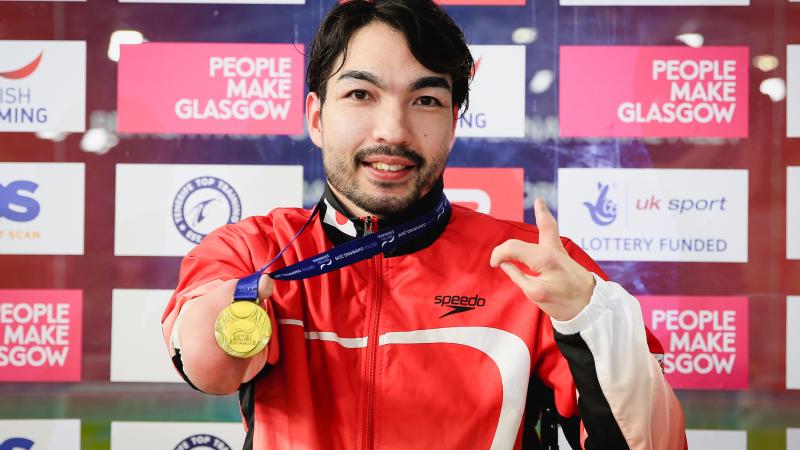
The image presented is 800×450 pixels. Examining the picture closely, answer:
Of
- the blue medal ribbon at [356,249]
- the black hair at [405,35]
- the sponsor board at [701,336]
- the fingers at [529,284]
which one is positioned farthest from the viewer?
the sponsor board at [701,336]

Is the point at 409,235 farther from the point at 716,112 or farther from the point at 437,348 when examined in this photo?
the point at 716,112

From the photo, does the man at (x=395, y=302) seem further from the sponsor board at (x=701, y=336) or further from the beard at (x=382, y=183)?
the sponsor board at (x=701, y=336)

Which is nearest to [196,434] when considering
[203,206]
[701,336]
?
[203,206]

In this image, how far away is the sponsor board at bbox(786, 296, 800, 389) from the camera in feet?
6.47

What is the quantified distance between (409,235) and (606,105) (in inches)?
44.4

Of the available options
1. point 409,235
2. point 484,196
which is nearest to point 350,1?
point 409,235

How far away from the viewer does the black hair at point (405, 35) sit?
1097 millimetres

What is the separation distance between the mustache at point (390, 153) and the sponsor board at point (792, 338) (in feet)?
4.75

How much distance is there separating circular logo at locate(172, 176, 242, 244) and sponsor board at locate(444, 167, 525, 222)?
0.64 meters

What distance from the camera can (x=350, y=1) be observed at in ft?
3.82

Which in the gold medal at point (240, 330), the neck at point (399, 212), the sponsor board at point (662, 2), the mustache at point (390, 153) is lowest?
Result: the gold medal at point (240, 330)

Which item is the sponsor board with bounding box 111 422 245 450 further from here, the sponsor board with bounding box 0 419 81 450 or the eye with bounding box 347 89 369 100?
the eye with bounding box 347 89 369 100

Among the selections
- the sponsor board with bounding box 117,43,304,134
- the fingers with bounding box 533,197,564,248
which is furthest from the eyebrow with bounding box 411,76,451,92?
the sponsor board with bounding box 117,43,304,134

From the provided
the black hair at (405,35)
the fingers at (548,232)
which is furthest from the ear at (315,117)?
the fingers at (548,232)
